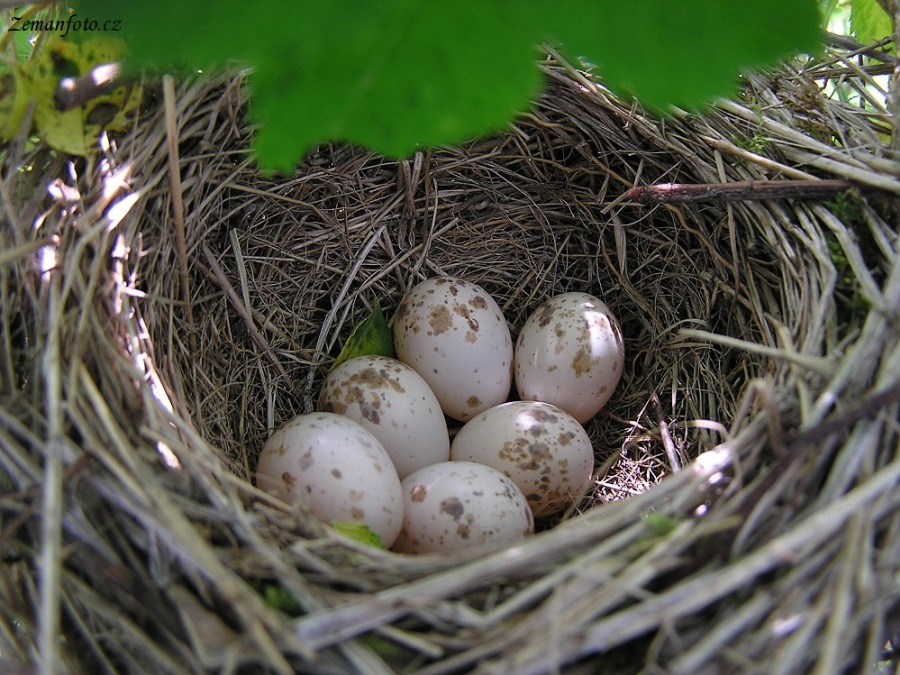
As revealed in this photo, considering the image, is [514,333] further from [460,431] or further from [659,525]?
[659,525]

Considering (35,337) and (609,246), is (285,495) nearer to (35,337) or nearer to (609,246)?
(35,337)

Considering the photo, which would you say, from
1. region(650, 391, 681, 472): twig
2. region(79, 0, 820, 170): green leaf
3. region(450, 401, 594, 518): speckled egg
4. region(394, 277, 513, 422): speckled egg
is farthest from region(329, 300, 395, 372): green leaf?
region(79, 0, 820, 170): green leaf

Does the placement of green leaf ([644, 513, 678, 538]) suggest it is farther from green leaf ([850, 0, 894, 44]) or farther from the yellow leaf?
green leaf ([850, 0, 894, 44])

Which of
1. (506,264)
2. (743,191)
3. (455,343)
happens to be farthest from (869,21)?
(455,343)


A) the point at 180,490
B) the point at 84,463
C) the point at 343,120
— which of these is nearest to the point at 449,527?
the point at 180,490

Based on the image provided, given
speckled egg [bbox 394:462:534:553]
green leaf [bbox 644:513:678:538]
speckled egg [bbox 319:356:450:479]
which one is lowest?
speckled egg [bbox 394:462:534:553]

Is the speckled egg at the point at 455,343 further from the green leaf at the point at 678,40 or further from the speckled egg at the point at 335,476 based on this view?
the green leaf at the point at 678,40
